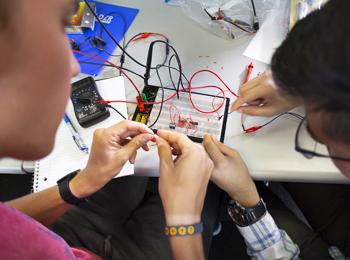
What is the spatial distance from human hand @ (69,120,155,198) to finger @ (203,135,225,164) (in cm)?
13

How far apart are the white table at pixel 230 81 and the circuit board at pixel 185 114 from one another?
3 centimetres

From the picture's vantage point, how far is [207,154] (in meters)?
0.74

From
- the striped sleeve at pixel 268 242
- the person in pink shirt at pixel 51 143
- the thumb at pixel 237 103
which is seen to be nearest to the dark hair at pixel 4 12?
the person in pink shirt at pixel 51 143

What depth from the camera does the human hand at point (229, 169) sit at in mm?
735

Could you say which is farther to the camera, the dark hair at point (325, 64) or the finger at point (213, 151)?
the finger at point (213, 151)

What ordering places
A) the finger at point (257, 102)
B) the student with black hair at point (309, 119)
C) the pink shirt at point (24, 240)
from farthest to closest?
the finger at point (257, 102) < the pink shirt at point (24, 240) < the student with black hair at point (309, 119)

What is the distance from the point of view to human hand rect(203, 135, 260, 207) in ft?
2.41

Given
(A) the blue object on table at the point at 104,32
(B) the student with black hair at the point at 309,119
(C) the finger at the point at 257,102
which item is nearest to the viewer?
(B) the student with black hair at the point at 309,119

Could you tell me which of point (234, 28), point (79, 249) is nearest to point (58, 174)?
point (79, 249)

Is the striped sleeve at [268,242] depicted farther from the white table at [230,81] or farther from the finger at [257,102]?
the finger at [257,102]

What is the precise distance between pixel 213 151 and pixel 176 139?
0.31ft

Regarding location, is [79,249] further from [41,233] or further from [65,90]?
[65,90]

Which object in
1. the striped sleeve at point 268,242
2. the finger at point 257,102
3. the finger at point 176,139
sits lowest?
the striped sleeve at point 268,242

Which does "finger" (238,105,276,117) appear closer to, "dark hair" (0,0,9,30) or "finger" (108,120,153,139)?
"finger" (108,120,153,139)
